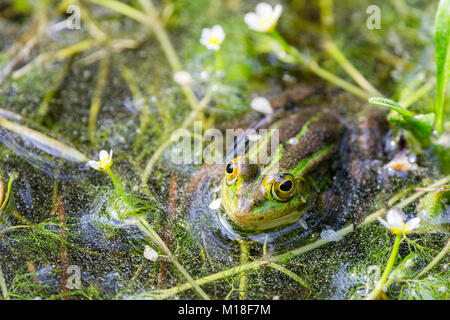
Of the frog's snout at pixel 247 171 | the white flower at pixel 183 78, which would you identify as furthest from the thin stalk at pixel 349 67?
Result: the frog's snout at pixel 247 171

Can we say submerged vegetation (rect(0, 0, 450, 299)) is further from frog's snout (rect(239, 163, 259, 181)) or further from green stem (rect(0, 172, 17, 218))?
frog's snout (rect(239, 163, 259, 181))

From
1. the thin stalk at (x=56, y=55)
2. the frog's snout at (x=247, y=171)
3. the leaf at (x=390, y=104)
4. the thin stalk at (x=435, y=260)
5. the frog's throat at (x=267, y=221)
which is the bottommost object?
the thin stalk at (x=435, y=260)

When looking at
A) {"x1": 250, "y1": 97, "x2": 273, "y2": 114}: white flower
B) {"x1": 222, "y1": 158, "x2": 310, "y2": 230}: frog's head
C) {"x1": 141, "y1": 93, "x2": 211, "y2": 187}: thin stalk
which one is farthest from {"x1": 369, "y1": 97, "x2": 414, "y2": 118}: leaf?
{"x1": 141, "y1": 93, "x2": 211, "y2": 187}: thin stalk

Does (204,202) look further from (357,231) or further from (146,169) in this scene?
(357,231)

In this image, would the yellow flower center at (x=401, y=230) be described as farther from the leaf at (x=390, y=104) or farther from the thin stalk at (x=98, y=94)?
the thin stalk at (x=98, y=94)

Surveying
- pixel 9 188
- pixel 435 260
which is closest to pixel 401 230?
pixel 435 260

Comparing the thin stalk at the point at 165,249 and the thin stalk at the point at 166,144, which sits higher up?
the thin stalk at the point at 166,144

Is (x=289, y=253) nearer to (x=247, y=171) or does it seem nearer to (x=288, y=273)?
(x=288, y=273)
